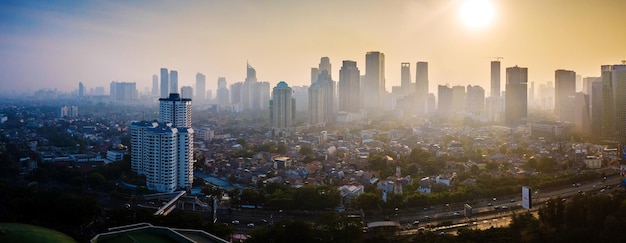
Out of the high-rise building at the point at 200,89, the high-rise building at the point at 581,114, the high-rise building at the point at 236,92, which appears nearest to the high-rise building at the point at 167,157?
the high-rise building at the point at 581,114

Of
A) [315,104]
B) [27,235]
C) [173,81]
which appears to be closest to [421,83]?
[315,104]

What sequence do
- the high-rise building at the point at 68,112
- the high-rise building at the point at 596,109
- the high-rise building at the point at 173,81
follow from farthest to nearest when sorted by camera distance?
the high-rise building at the point at 173,81, the high-rise building at the point at 68,112, the high-rise building at the point at 596,109

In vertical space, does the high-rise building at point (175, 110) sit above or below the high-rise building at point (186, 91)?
below

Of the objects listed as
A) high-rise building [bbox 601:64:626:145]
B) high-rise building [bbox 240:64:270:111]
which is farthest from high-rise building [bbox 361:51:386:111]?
high-rise building [bbox 601:64:626:145]

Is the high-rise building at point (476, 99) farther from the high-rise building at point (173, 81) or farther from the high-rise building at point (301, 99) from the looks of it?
the high-rise building at point (173, 81)

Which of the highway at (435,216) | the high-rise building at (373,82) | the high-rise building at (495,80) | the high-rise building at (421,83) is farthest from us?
the high-rise building at (421,83)

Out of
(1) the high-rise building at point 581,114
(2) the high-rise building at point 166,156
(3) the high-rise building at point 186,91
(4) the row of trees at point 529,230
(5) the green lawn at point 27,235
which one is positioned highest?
(3) the high-rise building at point 186,91
